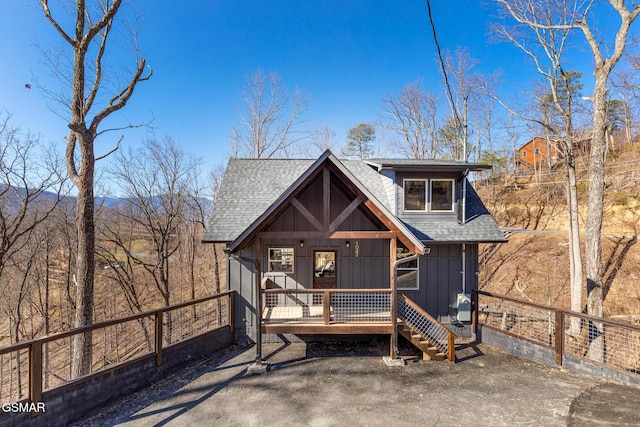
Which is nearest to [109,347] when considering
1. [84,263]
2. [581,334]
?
[84,263]

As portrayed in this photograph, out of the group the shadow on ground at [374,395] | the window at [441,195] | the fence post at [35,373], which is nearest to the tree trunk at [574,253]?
the window at [441,195]

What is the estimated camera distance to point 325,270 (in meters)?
8.22

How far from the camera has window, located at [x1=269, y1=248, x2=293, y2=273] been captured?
26.5 ft

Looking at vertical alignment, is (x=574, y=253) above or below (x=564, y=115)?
below

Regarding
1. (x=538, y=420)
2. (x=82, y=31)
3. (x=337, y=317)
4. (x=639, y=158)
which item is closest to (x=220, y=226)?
(x=337, y=317)

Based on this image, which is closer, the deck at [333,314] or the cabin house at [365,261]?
the deck at [333,314]

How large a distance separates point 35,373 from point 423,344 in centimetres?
705

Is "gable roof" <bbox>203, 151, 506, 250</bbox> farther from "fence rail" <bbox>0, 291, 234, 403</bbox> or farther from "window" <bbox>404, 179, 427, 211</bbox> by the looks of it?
"fence rail" <bbox>0, 291, 234, 403</bbox>

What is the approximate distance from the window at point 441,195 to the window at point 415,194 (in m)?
0.27

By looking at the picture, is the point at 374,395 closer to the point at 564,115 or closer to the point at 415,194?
the point at 415,194

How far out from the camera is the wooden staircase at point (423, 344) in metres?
6.59

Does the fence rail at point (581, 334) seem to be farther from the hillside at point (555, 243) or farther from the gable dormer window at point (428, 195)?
the hillside at point (555, 243)

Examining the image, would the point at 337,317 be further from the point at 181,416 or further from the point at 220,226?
the point at 220,226

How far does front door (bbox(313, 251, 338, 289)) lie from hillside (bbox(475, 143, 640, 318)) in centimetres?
1056
